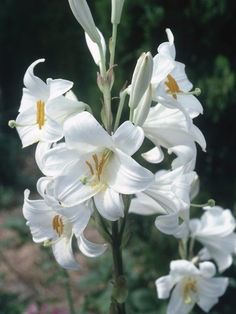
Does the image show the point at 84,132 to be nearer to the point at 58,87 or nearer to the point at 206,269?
the point at 58,87

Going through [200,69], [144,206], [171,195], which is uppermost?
[171,195]

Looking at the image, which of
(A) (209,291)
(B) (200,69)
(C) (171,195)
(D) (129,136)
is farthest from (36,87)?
(B) (200,69)

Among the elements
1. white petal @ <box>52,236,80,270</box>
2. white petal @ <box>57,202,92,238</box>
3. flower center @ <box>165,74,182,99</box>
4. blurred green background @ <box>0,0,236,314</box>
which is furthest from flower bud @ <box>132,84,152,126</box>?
blurred green background @ <box>0,0,236,314</box>

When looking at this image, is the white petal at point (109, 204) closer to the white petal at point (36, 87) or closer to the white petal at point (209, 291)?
the white petal at point (36, 87)

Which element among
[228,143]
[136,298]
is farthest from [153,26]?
[136,298]

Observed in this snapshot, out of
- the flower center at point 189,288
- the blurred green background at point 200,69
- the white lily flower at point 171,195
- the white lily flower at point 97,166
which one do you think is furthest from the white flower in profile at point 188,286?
the blurred green background at point 200,69

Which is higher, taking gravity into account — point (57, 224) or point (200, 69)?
point (57, 224)
